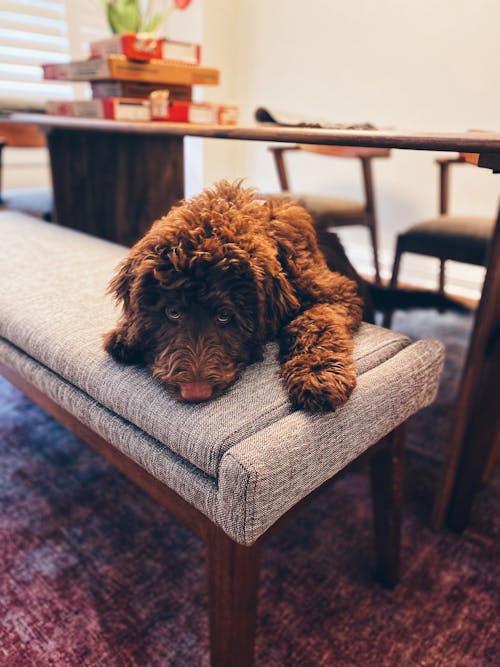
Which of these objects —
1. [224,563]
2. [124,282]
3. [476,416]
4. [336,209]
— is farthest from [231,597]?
[336,209]

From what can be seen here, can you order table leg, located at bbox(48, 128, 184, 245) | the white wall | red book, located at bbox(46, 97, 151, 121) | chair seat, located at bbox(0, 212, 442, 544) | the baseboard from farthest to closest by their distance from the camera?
the baseboard
the white wall
table leg, located at bbox(48, 128, 184, 245)
red book, located at bbox(46, 97, 151, 121)
chair seat, located at bbox(0, 212, 442, 544)

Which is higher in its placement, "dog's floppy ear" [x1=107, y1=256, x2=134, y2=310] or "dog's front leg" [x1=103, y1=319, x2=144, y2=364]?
"dog's floppy ear" [x1=107, y1=256, x2=134, y2=310]

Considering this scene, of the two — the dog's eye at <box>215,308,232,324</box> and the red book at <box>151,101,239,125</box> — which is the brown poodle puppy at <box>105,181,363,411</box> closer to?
the dog's eye at <box>215,308,232,324</box>

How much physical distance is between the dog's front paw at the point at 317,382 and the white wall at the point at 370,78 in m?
2.66

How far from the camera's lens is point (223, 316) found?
82cm

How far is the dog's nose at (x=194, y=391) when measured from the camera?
0.76m

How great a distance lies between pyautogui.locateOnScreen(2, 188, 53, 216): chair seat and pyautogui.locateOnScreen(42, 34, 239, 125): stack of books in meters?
0.82

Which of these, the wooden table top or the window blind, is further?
the window blind

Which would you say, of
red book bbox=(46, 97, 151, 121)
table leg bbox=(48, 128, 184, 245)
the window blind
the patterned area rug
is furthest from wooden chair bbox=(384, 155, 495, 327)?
the window blind

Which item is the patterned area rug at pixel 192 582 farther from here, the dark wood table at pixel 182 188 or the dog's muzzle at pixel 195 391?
the dog's muzzle at pixel 195 391

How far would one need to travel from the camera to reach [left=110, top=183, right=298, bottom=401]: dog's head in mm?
776

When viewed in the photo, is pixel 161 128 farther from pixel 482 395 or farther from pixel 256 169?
pixel 256 169

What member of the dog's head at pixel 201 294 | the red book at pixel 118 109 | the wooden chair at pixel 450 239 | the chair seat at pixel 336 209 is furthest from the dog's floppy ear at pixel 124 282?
the chair seat at pixel 336 209

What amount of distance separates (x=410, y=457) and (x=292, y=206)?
3.57 feet
